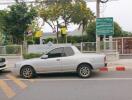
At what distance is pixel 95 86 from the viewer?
45.5ft

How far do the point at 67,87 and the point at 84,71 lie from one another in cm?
315

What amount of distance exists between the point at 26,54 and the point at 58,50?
27.2 feet

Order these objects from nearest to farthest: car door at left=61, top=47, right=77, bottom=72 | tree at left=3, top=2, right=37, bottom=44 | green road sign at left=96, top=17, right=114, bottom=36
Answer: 1. car door at left=61, top=47, right=77, bottom=72
2. green road sign at left=96, top=17, right=114, bottom=36
3. tree at left=3, top=2, right=37, bottom=44

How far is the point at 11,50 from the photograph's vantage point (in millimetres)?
26031

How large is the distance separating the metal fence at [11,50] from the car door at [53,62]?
909 cm

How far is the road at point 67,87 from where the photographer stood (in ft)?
38.0

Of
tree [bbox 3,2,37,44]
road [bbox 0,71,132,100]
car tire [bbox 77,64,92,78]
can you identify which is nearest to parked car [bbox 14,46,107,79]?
car tire [bbox 77,64,92,78]

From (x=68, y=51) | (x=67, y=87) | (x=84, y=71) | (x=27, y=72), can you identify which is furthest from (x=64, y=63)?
(x=67, y=87)

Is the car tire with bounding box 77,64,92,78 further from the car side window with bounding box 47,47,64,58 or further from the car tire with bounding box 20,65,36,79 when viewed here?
the car tire with bounding box 20,65,36,79

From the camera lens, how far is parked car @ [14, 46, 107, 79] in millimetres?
16859

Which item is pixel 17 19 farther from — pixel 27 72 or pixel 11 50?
pixel 27 72

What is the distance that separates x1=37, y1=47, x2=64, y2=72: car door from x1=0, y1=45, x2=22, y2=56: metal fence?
9092 millimetres

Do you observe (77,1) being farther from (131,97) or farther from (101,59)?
(131,97)

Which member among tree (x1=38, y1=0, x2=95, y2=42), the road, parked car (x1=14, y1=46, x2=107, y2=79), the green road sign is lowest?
the road
